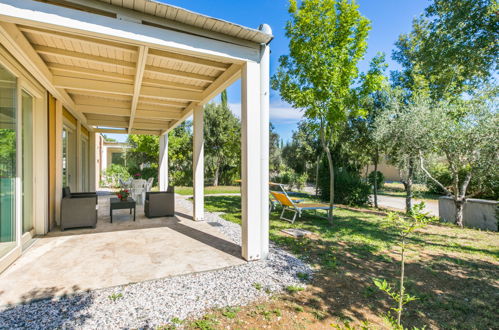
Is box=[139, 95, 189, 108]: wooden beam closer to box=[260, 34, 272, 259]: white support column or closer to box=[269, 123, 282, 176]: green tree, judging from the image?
box=[260, 34, 272, 259]: white support column

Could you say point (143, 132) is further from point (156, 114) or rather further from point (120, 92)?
point (120, 92)

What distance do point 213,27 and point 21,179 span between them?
381cm

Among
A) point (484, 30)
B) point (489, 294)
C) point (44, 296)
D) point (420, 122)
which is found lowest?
point (489, 294)

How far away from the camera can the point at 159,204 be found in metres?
6.72

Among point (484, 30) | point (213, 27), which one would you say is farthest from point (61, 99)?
point (484, 30)

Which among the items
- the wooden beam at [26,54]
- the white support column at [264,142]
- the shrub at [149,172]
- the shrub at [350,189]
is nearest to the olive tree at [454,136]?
the shrub at [350,189]

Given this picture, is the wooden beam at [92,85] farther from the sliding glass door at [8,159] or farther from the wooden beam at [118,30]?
the wooden beam at [118,30]

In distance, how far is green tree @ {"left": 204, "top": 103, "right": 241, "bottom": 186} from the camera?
1820cm

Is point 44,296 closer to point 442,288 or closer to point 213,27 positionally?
point 213,27

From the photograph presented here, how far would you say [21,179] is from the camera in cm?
388

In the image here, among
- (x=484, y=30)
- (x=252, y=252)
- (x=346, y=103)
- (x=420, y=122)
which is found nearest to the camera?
(x=252, y=252)

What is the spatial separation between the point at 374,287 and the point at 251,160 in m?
2.34

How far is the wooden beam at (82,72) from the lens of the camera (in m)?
4.58

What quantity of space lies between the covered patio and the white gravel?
228 millimetres
